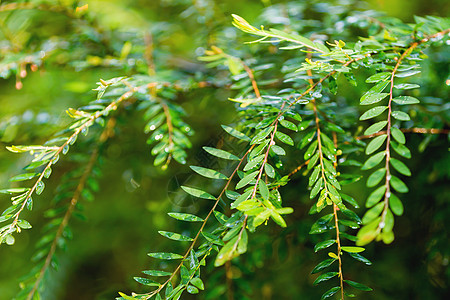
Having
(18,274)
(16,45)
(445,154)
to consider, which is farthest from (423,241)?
(18,274)

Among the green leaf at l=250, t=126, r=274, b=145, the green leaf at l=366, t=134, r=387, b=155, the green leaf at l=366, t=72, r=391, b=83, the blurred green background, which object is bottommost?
the blurred green background

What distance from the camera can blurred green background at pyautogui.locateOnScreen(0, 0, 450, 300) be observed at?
72cm

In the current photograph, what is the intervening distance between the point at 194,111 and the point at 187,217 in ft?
2.05

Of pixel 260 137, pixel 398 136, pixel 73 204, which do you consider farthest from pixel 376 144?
pixel 73 204

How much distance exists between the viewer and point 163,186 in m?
1.09

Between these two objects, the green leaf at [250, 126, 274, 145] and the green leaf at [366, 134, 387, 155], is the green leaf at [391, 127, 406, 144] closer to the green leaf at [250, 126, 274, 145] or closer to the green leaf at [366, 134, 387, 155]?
the green leaf at [366, 134, 387, 155]

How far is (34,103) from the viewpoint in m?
1.11

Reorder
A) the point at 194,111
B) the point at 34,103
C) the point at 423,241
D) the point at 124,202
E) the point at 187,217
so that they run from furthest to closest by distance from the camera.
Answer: the point at 124,202, the point at 34,103, the point at 194,111, the point at 423,241, the point at 187,217

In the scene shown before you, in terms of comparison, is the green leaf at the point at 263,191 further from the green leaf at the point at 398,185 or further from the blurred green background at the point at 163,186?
the blurred green background at the point at 163,186

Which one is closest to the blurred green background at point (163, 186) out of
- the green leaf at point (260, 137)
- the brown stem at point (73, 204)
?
the brown stem at point (73, 204)

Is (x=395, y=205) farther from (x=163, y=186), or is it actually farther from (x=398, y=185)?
(x=163, y=186)

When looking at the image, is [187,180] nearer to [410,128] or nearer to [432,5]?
[410,128]

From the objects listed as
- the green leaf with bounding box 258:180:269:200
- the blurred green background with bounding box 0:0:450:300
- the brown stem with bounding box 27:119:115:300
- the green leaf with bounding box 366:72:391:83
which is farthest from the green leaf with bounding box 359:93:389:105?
the brown stem with bounding box 27:119:115:300

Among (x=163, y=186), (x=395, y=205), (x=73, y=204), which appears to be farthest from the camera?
(x=163, y=186)
